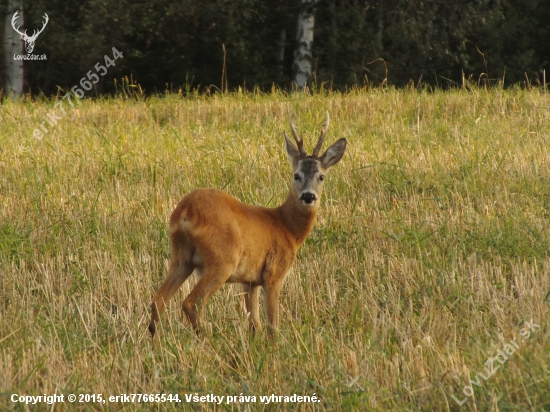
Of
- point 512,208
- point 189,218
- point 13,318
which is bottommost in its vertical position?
point 13,318

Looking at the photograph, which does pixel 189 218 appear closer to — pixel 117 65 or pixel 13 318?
pixel 13 318

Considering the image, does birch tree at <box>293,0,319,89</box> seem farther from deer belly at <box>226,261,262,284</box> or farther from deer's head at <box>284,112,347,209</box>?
deer belly at <box>226,261,262,284</box>

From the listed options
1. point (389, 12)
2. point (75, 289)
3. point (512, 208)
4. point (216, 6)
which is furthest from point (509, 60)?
A: point (75, 289)

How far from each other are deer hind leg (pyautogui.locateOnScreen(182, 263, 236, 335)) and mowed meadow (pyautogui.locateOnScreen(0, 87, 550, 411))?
107 mm

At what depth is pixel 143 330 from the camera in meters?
5.04

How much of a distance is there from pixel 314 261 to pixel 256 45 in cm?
1966

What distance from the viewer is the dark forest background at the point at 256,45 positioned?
19.8 metres

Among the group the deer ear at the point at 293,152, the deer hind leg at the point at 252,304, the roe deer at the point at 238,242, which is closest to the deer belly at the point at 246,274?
the roe deer at the point at 238,242

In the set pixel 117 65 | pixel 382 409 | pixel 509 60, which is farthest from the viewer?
pixel 509 60

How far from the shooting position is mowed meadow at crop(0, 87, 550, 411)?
4250mm

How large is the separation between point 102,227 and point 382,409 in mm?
3846

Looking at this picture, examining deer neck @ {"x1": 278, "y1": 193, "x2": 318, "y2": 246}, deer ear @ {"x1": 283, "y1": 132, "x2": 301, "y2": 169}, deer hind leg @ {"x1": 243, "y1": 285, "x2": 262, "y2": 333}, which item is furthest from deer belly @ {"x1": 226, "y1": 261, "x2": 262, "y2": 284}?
deer ear @ {"x1": 283, "y1": 132, "x2": 301, "y2": 169}

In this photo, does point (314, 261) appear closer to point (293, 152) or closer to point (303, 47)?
point (293, 152)

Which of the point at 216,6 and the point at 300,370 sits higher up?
the point at 216,6
